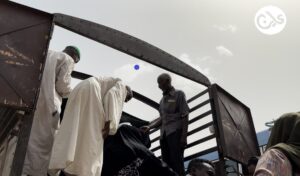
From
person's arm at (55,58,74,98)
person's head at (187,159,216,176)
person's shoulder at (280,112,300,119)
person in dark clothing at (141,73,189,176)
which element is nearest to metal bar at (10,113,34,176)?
person's arm at (55,58,74,98)

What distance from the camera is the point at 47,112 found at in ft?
12.6

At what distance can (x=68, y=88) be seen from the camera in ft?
13.5

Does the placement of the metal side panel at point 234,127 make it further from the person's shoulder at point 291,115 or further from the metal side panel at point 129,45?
the person's shoulder at point 291,115

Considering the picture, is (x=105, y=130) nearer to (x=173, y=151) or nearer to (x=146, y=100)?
(x=173, y=151)

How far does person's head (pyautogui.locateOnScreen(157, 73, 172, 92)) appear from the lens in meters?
5.44

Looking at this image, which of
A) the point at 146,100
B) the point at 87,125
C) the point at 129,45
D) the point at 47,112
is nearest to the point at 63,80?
the point at 47,112

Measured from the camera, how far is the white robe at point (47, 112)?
3.63m

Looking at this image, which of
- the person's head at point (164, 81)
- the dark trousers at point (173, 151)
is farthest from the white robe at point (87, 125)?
the person's head at point (164, 81)

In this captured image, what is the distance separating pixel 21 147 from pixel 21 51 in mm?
944

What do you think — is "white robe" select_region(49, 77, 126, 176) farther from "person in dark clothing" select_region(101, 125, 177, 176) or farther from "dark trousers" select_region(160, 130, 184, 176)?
"dark trousers" select_region(160, 130, 184, 176)

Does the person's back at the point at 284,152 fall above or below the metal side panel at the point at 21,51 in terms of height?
below

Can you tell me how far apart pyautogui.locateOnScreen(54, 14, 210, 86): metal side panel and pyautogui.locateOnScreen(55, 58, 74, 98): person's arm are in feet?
1.77

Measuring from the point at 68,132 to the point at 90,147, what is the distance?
10.6 inches

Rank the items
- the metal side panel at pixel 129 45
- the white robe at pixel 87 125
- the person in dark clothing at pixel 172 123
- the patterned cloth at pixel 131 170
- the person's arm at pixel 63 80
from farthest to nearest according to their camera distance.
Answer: the person in dark clothing at pixel 172 123 < the metal side panel at pixel 129 45 < the person's arm at pixel 63 80 < the patterned cloth at pixel 131 170 < the white robe at pixel 87 125
